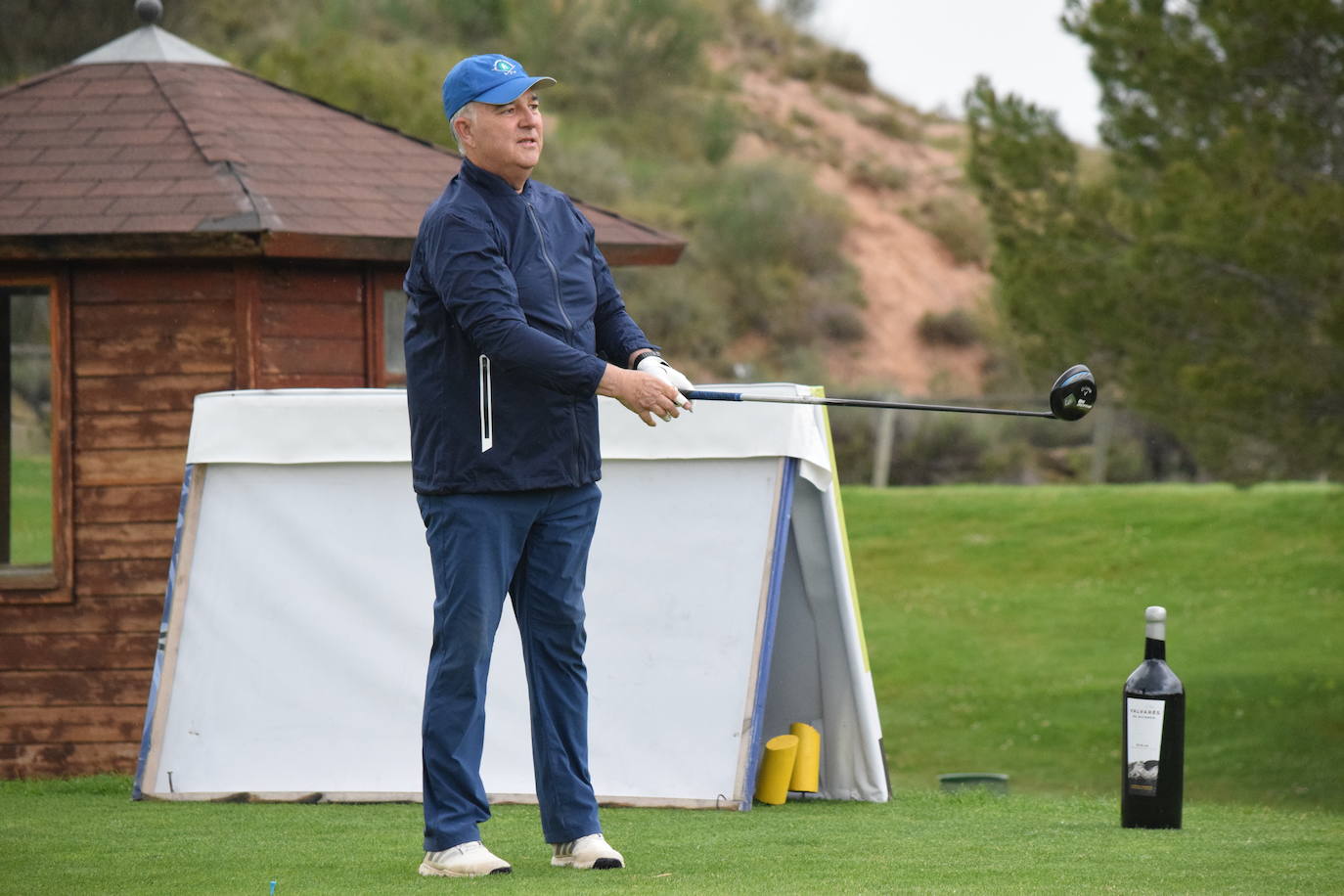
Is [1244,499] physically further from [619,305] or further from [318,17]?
[318,17]

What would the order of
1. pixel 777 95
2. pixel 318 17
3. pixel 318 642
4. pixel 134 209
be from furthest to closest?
pixel 777 95 < pixel 318 17 < pixel 134 209 < pixel 318 642

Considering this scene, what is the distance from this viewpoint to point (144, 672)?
7.56 metres

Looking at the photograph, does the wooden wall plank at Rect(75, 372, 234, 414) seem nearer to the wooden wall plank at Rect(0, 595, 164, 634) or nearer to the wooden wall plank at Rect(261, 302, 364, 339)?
the wooden wall plank at Rect(261, 302, 364, 339)

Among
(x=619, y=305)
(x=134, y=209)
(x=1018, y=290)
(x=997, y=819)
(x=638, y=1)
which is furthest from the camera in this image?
(x=638, y=1)

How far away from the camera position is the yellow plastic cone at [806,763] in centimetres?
570

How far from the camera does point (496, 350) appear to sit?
394 centimetres

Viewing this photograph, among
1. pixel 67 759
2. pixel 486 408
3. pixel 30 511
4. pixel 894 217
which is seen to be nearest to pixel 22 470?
pixel 30 511

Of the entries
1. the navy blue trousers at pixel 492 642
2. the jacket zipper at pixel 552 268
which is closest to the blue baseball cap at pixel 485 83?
the jacket zipper at pixel 552 268

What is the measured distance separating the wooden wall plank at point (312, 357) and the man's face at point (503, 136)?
12.2 feet

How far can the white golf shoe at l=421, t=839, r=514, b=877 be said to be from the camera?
3998 mm

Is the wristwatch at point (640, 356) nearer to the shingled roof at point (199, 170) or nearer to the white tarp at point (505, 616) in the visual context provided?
the white tarp at point (505, 616)

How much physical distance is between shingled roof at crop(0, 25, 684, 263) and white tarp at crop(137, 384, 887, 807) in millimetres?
1602

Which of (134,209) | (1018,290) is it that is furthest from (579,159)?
(134,209)

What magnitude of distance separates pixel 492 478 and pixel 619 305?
0.64 meters
